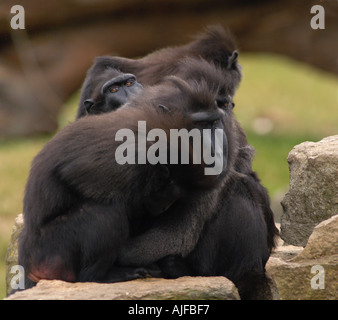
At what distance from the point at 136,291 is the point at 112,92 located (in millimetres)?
2143

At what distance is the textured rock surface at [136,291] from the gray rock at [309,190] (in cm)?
94

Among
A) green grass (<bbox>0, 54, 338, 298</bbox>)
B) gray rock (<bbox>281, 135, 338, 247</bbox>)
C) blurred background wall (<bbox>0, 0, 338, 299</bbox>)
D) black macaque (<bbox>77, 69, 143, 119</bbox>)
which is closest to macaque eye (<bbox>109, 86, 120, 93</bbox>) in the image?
black macaque (<bbox>77, 69, 143, 119</bbox>)

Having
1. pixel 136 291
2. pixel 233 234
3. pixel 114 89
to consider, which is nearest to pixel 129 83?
pixel 114 89

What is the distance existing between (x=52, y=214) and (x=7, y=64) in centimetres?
787

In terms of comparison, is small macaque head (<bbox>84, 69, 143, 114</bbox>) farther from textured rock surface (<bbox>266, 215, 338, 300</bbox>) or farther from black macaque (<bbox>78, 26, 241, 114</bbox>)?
textured rock surface (<bbox>266, 215, 338, 300</bbox>)

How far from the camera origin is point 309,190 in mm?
4707

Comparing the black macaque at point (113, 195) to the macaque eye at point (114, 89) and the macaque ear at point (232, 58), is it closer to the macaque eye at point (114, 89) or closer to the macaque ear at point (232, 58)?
the macaque eye at point (114, 89)

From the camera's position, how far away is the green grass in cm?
1104

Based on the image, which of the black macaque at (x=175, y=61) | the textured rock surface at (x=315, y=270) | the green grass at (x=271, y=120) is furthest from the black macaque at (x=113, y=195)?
the green grass at (x=271, y=120)

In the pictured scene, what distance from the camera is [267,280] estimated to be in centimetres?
485

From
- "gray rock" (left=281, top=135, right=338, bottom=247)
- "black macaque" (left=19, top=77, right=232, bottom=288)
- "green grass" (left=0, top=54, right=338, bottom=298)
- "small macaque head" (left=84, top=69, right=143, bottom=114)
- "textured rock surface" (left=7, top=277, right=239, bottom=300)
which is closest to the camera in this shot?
"textured rock surface" (left=7, top=277, right=239, bottom=300)

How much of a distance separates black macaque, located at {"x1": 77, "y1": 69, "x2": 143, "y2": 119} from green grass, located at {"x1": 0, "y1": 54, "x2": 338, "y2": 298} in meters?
3.33

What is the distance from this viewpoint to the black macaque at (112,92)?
5590 millimetres
